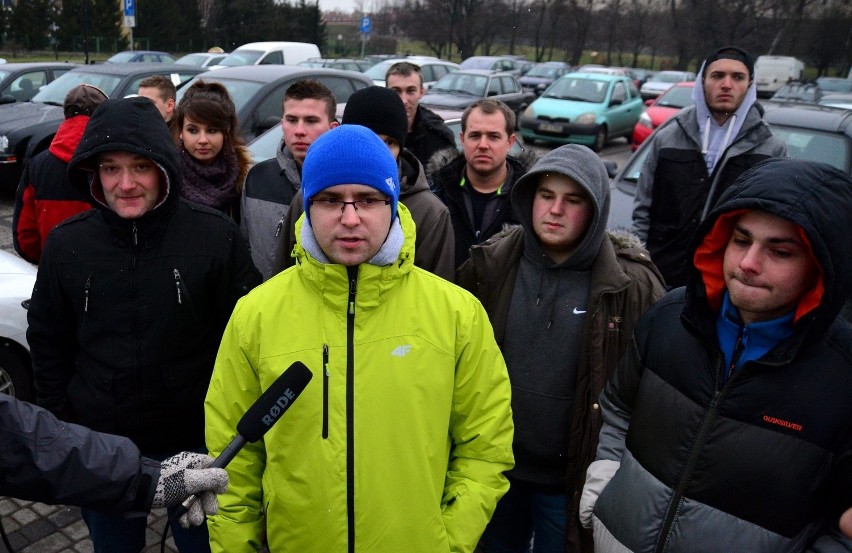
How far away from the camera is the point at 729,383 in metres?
1.77

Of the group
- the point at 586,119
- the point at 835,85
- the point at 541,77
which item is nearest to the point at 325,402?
the point at 586,119

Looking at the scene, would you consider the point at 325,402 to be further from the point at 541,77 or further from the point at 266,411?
the point at 541,77

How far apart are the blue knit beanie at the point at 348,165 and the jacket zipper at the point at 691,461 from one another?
1020 mm

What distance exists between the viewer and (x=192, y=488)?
5.77ft

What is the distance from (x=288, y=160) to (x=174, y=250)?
4.13ft

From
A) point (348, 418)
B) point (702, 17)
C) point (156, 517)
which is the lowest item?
point (156, 517)

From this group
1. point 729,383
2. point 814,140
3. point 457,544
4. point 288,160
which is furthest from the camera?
point 814,140

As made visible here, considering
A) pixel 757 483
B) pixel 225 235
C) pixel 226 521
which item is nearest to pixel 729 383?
pixel 757 483

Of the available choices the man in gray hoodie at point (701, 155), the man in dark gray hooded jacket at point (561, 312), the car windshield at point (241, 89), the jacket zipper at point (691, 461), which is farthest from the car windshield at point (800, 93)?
the jacket zipper at point (691, 461)

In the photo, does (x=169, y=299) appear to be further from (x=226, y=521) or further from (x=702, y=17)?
(x=702, y=17)

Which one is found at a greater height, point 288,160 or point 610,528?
point 288,160

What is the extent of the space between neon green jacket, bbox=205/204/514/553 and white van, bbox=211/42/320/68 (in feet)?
56.5

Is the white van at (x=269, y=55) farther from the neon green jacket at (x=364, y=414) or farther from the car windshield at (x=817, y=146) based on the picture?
the neon green jacket at (x=364, y=414)

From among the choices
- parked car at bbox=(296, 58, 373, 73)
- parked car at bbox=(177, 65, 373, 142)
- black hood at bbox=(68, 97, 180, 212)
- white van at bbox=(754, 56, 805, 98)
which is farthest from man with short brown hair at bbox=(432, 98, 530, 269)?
white van at bbox=(754, 56, 805, 98)
